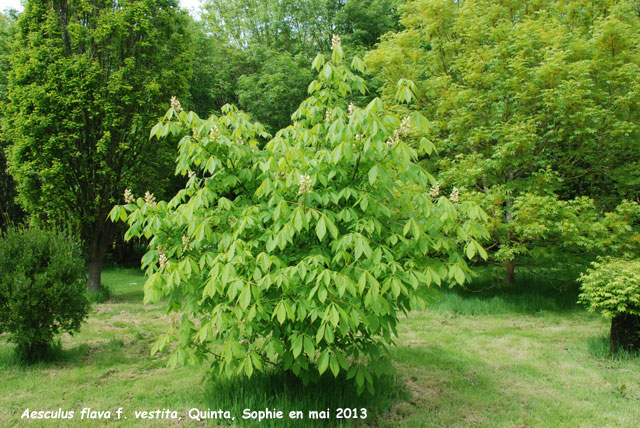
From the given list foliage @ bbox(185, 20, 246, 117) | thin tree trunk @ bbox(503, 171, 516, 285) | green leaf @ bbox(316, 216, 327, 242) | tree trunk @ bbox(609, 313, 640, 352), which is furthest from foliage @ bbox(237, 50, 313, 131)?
green leaf @ bbox(316, 216, 327, 242)

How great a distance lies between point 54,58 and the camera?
9242mm

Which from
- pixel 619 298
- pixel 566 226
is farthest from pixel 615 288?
pixel 566 226

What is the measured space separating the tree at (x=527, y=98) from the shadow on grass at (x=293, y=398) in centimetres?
546

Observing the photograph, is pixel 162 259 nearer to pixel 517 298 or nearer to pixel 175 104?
pixel 175 104

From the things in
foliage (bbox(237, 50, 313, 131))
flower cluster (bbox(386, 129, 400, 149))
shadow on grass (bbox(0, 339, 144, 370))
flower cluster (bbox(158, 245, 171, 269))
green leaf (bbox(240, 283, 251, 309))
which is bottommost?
shadow on grass (bbox(0, 339, 144, 370))

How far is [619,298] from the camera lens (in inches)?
196

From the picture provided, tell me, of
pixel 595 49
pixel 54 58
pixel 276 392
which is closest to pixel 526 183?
pixel 595 49

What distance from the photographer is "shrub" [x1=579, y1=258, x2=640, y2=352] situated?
16.3 feet

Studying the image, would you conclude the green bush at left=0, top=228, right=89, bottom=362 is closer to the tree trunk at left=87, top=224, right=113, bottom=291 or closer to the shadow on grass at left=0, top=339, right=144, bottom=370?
the shadow on grass at left=0, top=339, right=144, bottom=370

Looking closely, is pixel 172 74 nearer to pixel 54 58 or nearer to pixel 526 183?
pixel 54 58

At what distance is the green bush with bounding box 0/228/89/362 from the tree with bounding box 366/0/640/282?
7.21 m

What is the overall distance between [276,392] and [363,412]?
0.85 m

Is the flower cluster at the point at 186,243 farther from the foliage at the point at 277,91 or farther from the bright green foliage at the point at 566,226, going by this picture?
the foliage at the point at 277,91

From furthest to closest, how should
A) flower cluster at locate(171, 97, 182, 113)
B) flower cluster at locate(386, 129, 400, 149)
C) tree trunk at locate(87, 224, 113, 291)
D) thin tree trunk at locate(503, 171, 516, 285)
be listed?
tree trunk at locate(87, 224, 113, 291) → thin tree trunk at locate(503, 171, 516, 285) → flower cluster at locate(171, 97, 182, 113) → flower cluster at locate(386, 129, 400, 149)
